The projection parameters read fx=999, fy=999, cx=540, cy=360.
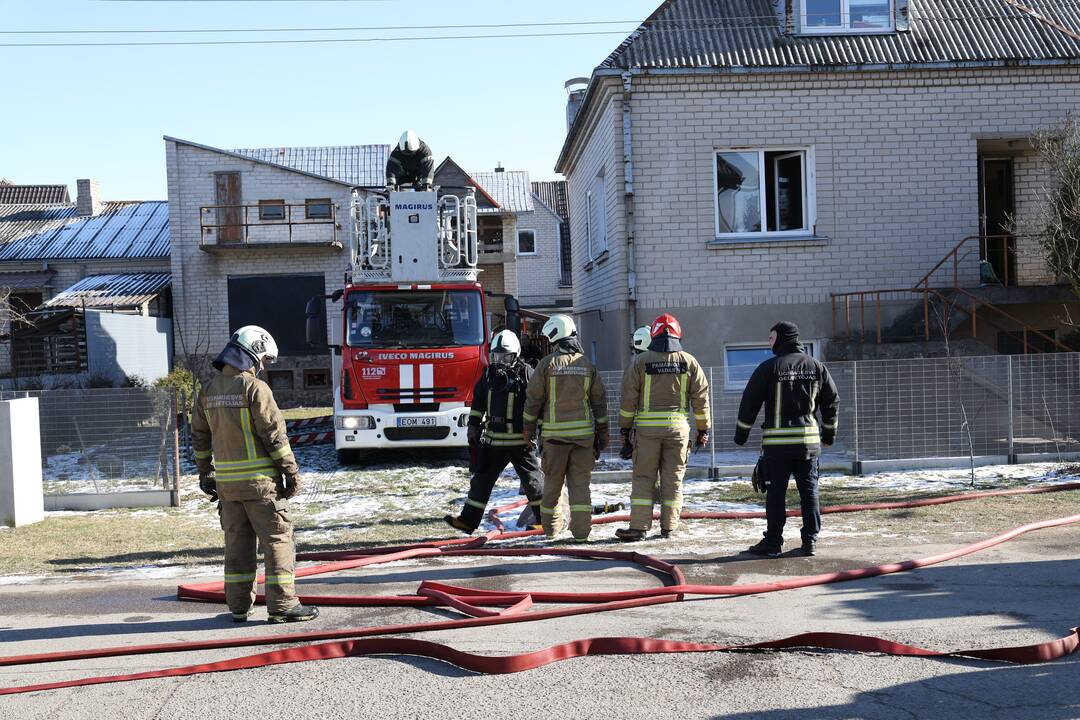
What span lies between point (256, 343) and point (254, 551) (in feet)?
4.32

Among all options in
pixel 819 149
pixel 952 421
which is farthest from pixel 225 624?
pixel 819 149

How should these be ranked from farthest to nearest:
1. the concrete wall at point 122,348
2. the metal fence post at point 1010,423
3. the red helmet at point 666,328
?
1. the concrete wall at point 122,348
2. the metal fence post at point 1010,423
3. the red helmet at point 666,328

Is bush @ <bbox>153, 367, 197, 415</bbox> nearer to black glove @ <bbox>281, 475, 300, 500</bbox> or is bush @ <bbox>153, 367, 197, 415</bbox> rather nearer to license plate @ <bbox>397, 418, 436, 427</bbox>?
license plate @ <bbox>397, 418, 436, 427</bbox>

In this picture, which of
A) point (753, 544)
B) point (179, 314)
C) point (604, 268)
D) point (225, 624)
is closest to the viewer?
point (225, 624)

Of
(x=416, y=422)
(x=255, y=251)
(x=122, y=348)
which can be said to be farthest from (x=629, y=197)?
(x=255, y=251)

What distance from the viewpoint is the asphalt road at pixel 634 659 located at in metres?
4.50

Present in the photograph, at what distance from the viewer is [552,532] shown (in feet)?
28.2

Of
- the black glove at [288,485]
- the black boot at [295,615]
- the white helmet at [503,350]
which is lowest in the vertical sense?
the black boot at [295,615]

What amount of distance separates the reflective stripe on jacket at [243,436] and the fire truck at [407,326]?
6539mm

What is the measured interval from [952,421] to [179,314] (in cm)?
2311

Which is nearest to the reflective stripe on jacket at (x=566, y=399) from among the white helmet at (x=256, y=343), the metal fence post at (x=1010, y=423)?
the white helmet at (x=256, y=343)

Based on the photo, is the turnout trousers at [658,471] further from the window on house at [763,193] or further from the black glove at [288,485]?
the window on house at [763,193]

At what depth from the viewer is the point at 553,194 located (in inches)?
1943

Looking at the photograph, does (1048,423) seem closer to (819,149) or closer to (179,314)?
(819,149)
